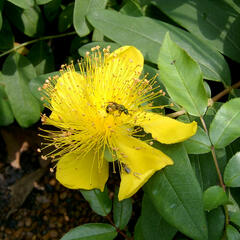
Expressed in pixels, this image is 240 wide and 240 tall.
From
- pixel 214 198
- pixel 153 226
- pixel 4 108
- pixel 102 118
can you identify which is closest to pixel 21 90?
pixel 4 108

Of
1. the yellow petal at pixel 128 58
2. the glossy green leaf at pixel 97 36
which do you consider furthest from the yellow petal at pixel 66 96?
the glossy green leaf at pixel 97 36

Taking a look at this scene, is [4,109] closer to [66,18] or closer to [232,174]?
[66,18]

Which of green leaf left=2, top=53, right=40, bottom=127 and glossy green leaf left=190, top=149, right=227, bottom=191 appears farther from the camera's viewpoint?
green leaf left=2, top=53, right=40, bottom=127

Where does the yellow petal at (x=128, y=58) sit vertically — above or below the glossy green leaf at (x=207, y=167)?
above

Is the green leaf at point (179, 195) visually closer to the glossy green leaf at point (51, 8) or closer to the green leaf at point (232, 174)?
the green leaf at point (232, 174)

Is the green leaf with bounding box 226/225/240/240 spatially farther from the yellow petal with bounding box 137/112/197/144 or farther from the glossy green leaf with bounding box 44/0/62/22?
the glossy green leaf with bounding box 44/0/62/22

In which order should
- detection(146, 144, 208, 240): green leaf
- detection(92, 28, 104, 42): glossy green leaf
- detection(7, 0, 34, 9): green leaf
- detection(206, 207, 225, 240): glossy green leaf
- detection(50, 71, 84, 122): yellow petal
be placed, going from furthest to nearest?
detection(92, 28, 104, 42): glossy green leaf
detection(7, 0, 34, 9): green leaf
detection(50, 71, 84, 122): yellow petal
detection(206, 207, 225, 240): glossy green leaf
detection(146, 144, 208, 240): green leaf

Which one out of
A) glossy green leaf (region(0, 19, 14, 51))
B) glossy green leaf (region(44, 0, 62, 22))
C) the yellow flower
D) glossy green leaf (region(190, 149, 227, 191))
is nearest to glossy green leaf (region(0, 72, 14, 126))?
glossy green leaf (region(0, 19, 14, 51))
